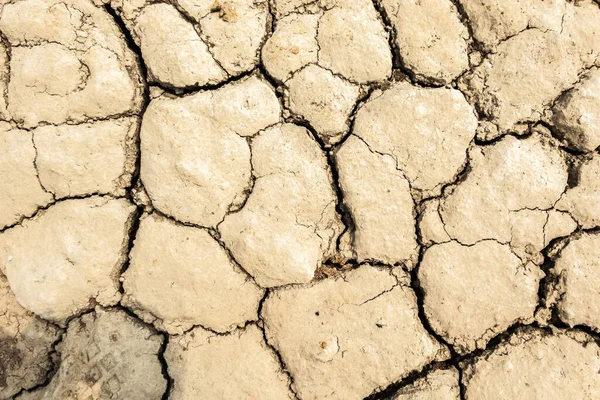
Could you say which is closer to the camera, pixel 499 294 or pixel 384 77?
pixel 499 294

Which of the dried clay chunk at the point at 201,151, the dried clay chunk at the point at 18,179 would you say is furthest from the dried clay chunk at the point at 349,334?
the dried clay chunk at the point at 18,179

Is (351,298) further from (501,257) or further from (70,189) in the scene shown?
(70,189)

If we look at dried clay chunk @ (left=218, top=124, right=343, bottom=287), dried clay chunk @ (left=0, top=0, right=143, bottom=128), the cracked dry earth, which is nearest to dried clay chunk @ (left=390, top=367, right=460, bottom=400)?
the cracked dry earth

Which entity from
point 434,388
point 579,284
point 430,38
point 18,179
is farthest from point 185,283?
point 579,284

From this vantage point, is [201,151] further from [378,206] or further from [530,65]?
[530,65]

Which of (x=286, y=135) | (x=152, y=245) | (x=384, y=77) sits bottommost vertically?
(x=152, y=245)

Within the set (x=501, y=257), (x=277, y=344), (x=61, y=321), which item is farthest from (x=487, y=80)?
(x=61, y=321)

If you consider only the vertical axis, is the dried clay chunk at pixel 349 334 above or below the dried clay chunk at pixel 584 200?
below

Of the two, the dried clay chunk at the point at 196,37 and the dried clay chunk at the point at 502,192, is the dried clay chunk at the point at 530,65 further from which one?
the dried clay chunk at the point at 196,37
